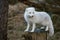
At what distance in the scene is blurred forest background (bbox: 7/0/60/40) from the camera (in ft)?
15.3

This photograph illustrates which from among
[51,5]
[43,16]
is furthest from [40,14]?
[51,5]

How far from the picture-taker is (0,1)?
89.0 inches

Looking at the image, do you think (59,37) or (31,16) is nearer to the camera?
A: (31,16)

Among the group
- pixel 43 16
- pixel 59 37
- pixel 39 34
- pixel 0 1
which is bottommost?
pixel 59 37

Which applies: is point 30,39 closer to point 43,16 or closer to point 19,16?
point 43,16

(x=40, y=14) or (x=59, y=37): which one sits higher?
(x=40, y=14)

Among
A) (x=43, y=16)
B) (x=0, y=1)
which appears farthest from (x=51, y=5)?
(x=0, y=1)

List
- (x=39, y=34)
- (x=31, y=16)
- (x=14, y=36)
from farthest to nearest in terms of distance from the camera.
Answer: (x=14, y=36) → (x=31, y=16) → (x=39, y=34)

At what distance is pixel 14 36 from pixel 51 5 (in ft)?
3.66

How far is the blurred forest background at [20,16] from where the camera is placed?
465cm

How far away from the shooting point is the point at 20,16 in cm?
502

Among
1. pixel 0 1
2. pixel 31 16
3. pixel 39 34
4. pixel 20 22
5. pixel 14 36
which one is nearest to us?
pixel 0 1

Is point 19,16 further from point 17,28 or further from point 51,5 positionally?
point 51,5

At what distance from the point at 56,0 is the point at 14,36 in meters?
1.34
